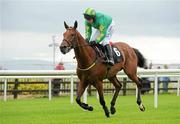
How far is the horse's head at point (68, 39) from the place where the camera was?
32.5 ft

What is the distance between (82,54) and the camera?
10562mm

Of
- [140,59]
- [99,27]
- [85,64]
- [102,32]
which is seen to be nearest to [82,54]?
[85,64]

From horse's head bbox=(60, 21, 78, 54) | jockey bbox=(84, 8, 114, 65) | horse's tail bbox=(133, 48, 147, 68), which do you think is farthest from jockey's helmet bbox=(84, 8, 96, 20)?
horse's tail bbox=(133, 48, 147, 68)

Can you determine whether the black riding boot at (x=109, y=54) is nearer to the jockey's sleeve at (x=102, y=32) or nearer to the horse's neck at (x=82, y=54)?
the jockey's sleeve at (x=102, y=32)

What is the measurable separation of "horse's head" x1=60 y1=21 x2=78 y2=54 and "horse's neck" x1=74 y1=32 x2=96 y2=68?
0.21 meters

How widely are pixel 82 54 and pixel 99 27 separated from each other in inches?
27.1

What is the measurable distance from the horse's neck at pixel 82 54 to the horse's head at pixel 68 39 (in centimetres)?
21

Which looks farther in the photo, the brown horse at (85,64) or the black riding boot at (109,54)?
the black riding boot at (109,54)

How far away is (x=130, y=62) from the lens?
40.3 feet

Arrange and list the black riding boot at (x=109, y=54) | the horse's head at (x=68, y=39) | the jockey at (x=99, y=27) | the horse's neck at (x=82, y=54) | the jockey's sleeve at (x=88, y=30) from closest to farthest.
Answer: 1. the horse's head at (x=68, y=39)
2. the horse's neck at (x=82, y=54)
3. the jockey at (x=99, y=27)
4. the jockey's sleeve at (x=88, y=30)
5. the black riding boot at (x=109, y=54)

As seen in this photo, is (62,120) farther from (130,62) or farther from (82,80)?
(130,62)

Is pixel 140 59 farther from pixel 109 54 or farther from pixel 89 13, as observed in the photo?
pixel 89 13

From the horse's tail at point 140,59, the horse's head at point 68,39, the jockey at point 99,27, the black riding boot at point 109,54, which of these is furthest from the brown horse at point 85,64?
the horse's tail at point 140,59

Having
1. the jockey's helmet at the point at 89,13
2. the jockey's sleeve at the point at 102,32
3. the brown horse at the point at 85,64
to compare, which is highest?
the jockey's helmet at the point at 89,13
